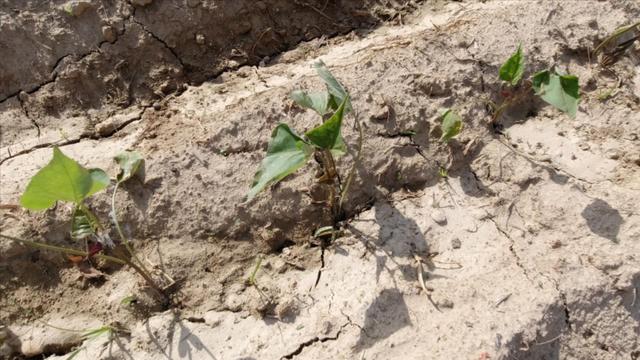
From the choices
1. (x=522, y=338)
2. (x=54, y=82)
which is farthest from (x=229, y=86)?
(x=522, y=338)

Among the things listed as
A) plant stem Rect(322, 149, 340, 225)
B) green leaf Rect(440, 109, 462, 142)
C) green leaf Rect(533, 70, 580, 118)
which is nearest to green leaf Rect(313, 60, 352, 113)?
plant stem Rect(322, 149, 340, 225)

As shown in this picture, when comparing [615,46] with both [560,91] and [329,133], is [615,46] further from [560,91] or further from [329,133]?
[329,133]

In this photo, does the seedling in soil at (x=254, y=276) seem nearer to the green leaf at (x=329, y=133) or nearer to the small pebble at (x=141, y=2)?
the green leaf at (x=329, y=133)

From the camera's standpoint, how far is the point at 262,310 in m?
1.91

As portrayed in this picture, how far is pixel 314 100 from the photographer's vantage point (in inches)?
78.3

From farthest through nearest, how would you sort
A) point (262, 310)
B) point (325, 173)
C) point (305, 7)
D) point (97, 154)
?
point (305, 7) → point (97, 154) → point (325, 173) → point (262, 310)

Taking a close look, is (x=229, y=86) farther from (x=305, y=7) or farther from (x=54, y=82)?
(x=54, y=82)

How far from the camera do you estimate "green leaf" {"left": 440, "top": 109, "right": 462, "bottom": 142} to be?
215 centimetres

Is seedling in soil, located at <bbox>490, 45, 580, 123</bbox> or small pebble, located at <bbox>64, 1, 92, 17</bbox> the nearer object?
seedling in soil, located at <bbox>490, 45, 580, 123</bbox>

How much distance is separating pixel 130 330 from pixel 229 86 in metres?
1.15

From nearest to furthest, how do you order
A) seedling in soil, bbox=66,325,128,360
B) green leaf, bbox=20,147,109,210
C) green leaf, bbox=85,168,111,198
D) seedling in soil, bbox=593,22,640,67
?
green leaf, bbox=20,147,109,210, green leaf, bbox=85,168,111,198, seedling in soil, bbox=66,325,128,360, seedling in soil, bbox=593,22,640,67

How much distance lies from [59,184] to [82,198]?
11cm

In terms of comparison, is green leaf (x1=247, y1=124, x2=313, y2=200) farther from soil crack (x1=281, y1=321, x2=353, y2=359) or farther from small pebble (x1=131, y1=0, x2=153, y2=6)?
small pebble (x1=131, y1=0, x2=153, y2=6)

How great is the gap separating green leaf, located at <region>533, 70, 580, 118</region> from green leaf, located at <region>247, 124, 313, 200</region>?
0.96 metres
